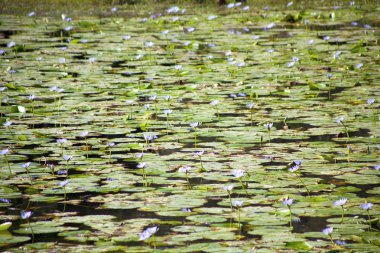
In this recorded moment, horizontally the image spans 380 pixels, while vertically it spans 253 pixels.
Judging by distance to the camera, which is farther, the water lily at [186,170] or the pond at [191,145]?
the water lily at [186,170]

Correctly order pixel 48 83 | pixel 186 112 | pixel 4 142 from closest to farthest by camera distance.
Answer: pixel 4 142, pixel 186 112, pixel 48 83

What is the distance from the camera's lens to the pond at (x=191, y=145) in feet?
9.97

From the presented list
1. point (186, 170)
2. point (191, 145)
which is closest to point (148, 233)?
point (186, 170)

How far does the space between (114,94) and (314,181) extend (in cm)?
268

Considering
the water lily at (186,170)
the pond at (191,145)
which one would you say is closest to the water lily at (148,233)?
the pond at (191,145)

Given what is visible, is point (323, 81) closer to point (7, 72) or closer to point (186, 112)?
point (186, 112)

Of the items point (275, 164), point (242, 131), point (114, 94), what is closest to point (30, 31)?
point (114, 94)

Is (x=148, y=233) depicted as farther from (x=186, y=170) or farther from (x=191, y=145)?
(x=191, y=145)

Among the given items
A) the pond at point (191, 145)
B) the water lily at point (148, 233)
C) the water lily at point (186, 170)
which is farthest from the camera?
the water lily at point (186, 170)

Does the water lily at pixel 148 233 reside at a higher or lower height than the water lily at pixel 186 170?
lower

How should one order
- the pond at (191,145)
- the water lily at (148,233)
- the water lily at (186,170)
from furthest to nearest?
the water lily at (186,170)
the pond at (191,145)
the water lily at (148,233)

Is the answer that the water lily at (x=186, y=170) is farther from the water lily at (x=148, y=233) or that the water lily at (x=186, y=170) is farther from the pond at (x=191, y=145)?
the water lily at (x=148, y=233)

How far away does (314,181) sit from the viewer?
367 cm

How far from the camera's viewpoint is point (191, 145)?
444cm
